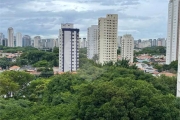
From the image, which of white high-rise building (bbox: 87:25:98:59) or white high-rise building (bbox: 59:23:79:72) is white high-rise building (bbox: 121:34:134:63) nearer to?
white high-rise building (bbox: 87:25:98:59)

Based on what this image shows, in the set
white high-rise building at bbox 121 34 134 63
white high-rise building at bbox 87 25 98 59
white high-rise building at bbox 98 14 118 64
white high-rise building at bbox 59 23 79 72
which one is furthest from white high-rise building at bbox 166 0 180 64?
white high-rise building at bbox 59 23 79 72

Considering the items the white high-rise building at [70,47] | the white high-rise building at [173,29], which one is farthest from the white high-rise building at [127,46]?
the white high-rise building at [70,47]

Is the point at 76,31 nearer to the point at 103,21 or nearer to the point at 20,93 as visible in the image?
the point at 103,21

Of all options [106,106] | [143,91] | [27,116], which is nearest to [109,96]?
[106,106]

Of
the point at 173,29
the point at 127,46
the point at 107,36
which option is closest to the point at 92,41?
the point at 107,36

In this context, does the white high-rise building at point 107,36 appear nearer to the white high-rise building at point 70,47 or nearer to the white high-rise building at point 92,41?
the white high-rise building at point 92,41

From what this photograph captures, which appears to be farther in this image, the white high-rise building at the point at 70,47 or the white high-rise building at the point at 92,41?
the white high-rise building at the point at 92,41

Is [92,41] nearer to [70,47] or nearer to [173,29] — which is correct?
[70,47]
